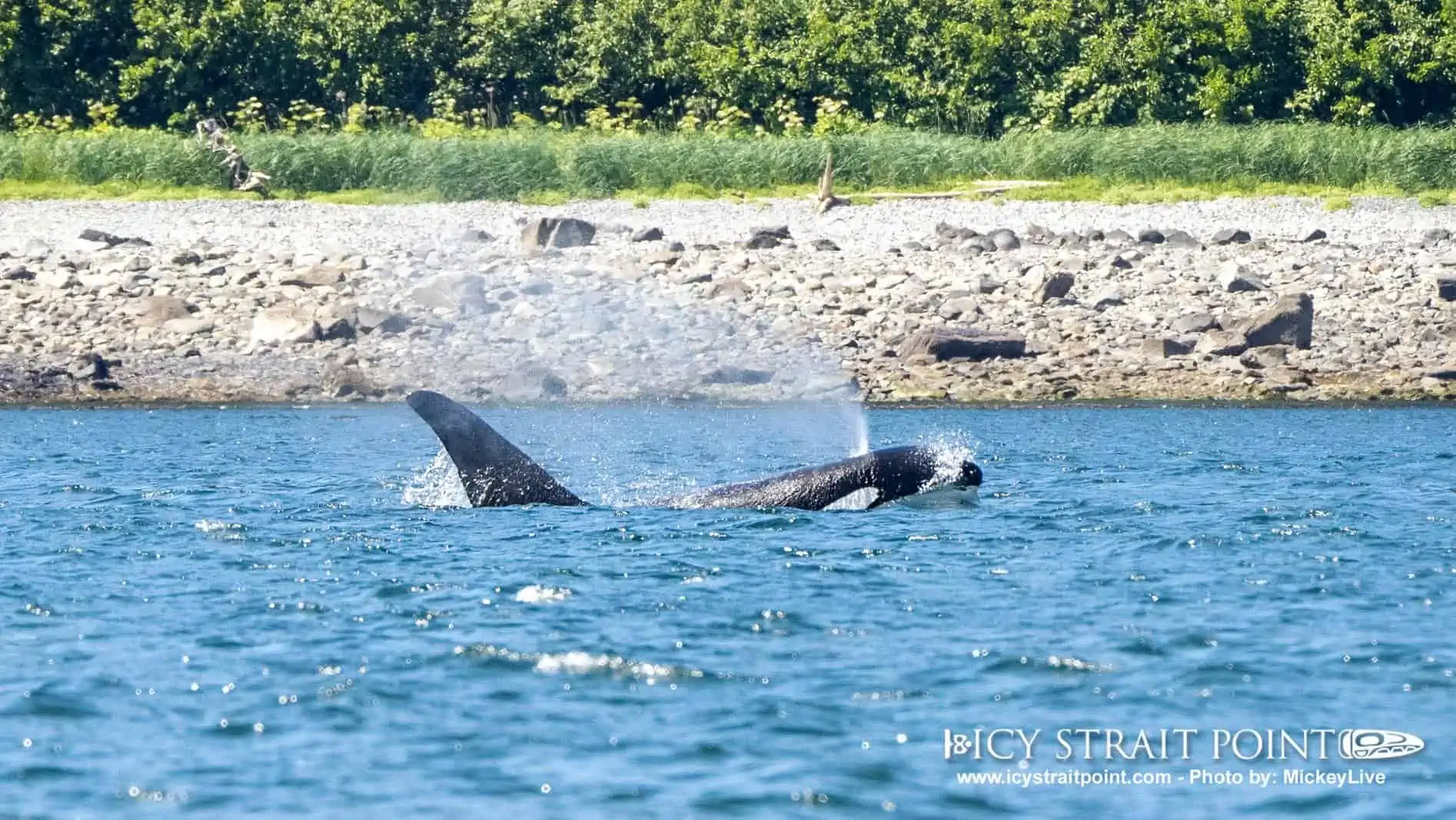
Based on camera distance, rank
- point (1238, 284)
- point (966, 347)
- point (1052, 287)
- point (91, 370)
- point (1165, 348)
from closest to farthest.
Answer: point (91, 370) → point (1165, 348) → point (966, 347) → point (1052, 287) → point (1238, 284)

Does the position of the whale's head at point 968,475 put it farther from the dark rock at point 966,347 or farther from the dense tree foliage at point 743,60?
the dense tree foliage at point 743,60

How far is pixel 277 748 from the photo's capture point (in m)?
10.3

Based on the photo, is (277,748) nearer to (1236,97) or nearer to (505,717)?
(505,717)

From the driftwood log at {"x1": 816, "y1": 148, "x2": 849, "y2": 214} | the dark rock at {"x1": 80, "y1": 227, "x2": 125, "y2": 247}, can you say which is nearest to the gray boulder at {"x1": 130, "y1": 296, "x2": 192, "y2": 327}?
the dark rock at {"x1": 80, "y1": 227, "x2": 125, "y2": 247}

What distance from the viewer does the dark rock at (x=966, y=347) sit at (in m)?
30.3

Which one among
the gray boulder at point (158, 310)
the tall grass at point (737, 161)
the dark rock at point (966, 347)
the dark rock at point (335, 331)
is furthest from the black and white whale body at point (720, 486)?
the tall grass at point (737, 161)

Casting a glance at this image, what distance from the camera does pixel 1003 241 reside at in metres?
36.8

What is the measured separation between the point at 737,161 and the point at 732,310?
14.2m

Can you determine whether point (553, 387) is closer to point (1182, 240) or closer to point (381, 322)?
point (381, 322)

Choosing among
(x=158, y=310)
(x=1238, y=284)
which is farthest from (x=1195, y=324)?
(x=158, y=310)

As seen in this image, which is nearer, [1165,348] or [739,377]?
[739,377]

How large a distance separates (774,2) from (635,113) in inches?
190

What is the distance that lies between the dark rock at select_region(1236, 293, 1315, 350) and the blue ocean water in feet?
27.9

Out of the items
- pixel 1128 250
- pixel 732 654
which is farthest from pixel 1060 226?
pixel 732 654
